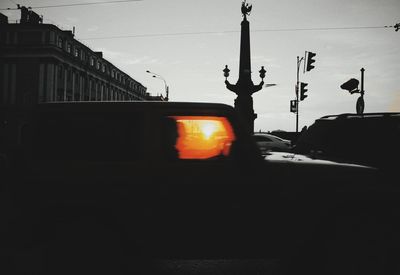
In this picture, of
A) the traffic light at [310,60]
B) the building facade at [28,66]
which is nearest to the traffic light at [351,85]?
the traffic light at [310,60]

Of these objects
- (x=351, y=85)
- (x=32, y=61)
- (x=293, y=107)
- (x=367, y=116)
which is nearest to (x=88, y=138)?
(x=367, y=116)

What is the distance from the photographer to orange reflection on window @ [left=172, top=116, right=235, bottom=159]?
113 inches

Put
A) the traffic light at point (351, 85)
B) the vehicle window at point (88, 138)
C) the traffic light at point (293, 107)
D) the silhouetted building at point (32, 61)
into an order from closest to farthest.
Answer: the vehicle window at point (88, 138) → the traffic light at point (351, 85) → the traffic light at point (293, 107) → the silhouetted building at point (32, 61)

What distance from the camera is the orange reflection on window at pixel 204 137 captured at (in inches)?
113

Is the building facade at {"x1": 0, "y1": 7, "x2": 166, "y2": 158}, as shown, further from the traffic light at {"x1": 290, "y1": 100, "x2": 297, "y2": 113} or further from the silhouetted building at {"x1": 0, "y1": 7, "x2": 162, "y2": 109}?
the traffic light at {"x1": 290, "y1": 100, "x2": 297, "y2": 113}

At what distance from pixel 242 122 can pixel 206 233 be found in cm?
105

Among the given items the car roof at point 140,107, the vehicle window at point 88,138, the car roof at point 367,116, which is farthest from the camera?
the car roof at point 367,116

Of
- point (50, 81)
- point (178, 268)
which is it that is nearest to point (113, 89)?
point (50, 81)

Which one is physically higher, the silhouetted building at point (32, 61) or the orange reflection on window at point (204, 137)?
the silhouetted building at point (32, 61)

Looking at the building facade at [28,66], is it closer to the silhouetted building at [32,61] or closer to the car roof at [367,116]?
the silhouetted building at [32,61]

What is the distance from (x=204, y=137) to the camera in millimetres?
2906

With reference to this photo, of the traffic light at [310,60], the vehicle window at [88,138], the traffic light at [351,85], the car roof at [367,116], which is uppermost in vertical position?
the traffic light at [310,60]

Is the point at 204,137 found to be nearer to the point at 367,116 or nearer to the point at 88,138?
the point at 88,138

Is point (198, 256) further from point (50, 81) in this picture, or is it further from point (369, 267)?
point (50, 81)
